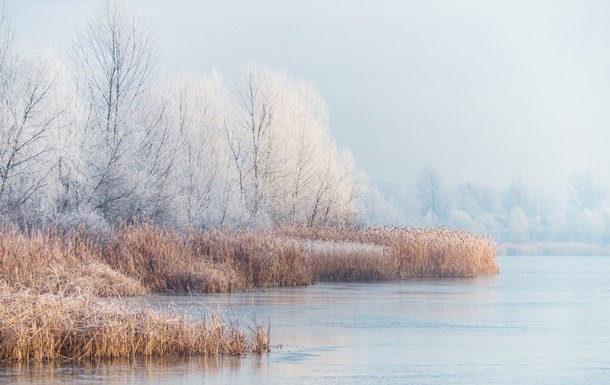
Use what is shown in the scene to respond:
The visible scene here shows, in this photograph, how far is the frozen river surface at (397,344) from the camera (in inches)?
446

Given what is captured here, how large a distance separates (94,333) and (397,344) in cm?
459

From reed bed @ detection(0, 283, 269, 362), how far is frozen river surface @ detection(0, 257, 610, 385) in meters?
0.48

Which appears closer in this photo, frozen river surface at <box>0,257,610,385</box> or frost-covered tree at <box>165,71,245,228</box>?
frozen river surface at <box>0,257,610,385</box>

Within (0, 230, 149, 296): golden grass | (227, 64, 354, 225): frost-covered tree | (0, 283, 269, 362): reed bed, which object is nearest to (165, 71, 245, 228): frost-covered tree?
(227, 64, 354, 225): frost-covered tree

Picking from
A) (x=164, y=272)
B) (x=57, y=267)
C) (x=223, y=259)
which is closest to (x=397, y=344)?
(x=57, y=267)

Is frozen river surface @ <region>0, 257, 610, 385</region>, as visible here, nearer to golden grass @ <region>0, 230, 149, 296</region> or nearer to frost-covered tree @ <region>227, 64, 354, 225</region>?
golden grass @ <region>0, 230, 149, 296</region>

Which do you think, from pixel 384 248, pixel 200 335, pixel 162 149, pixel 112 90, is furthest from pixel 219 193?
Result: pixel 200 335

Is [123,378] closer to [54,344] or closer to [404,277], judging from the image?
[54,344]

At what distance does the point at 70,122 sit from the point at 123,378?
23476 mm

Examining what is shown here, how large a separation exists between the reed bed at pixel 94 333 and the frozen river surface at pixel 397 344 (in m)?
0.48

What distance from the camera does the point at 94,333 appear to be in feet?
41.2

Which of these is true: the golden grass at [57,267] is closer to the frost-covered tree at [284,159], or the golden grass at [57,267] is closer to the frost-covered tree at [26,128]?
the frost-covered tree at [26,128]

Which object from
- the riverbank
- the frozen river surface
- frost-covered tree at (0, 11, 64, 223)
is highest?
frost-covered tree at (0, 11, 64, 223)

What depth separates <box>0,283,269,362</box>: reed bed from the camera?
12383 mm
